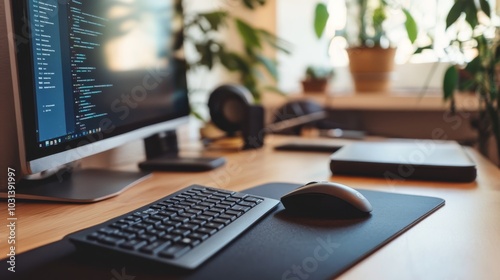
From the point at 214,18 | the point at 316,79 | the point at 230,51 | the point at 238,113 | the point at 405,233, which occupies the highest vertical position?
the point at 214,18

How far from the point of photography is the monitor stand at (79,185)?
2.57ft

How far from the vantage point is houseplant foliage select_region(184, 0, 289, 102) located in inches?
62.1

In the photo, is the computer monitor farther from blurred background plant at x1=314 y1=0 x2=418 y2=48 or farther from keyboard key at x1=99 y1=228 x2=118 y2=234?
blurred background plant at x1=314 y1=0 x2=418 y2=48

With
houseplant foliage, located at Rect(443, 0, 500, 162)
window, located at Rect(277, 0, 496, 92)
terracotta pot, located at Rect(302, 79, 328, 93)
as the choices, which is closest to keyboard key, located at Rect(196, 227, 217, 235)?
houseplant foliage, located at Rect(443, 0, 500, 162)

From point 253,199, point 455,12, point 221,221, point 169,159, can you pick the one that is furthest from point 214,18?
point 221,221

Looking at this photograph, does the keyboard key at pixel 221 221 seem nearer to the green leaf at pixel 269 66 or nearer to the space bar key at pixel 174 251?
the space bar key at pixel 174 251

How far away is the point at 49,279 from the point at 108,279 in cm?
6

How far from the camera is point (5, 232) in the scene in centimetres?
63

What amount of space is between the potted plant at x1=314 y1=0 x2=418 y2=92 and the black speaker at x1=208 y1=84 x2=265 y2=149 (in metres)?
0.68

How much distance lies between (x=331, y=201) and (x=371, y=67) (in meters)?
1.32

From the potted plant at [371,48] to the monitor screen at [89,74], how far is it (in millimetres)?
899

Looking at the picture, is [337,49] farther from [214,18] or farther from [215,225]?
[215,225]

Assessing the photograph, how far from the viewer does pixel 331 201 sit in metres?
0.65

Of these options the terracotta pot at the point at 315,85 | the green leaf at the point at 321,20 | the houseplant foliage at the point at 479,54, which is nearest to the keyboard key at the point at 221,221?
the houseplant foliage at the point at 479,54
